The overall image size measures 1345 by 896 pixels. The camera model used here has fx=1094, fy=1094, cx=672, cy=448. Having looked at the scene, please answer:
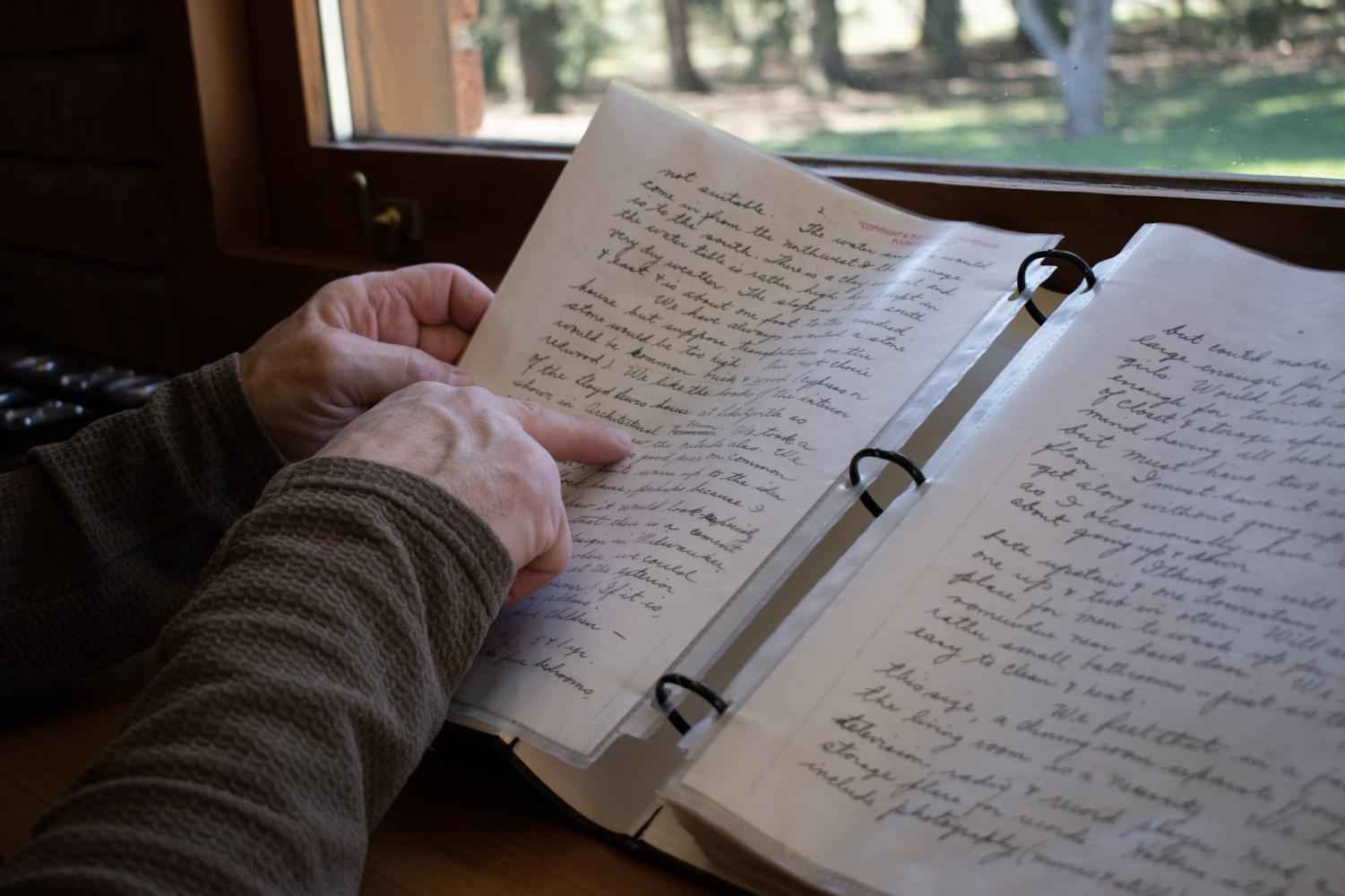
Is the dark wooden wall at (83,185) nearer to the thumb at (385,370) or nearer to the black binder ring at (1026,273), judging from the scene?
the thumb at (385,370)

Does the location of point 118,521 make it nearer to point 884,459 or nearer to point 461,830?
point 461,830

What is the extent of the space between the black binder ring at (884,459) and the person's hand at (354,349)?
29 centimetres

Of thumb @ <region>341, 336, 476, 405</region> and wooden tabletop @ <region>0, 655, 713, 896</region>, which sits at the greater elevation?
thumb @ <region>341, 336, 476, 405</region>

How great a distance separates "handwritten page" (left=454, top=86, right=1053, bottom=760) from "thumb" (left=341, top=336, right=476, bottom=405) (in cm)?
4

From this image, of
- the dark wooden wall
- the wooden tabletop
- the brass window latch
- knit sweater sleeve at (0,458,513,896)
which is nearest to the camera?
knit sweater sleeve at (0,458,513,896)

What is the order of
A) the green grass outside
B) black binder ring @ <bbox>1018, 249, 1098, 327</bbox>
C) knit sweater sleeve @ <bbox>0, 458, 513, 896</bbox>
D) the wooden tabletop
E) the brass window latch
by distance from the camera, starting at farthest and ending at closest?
the brass window latch → the green grass outside → black binder ring @ <bbox>1018, 249, 1098, 327</bbox> → the wooden tabletop → knit sweater sleeve @ <bbox>0, 458, 513, 896</bbox>

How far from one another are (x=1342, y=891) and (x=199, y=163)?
4.17 ft

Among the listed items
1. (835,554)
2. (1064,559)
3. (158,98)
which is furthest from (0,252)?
(1064,559)

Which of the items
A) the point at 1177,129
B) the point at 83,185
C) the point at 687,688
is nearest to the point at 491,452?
the point at 687,688

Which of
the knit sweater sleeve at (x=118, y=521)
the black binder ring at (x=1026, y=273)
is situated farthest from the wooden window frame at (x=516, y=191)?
the knit sweater sleeve at (x=118, y=521)

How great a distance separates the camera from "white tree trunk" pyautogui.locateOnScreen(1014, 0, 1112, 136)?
84cm

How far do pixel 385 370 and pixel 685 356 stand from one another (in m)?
0.21

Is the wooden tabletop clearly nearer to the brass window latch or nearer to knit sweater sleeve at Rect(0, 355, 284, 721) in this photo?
knit sweater sleeve at Rect(0, 355, 284, 721)

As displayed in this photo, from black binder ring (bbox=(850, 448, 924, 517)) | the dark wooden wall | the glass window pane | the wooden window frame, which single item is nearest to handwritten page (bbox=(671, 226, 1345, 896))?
black binder ring (bbox=(850, 448, 924, 517))
